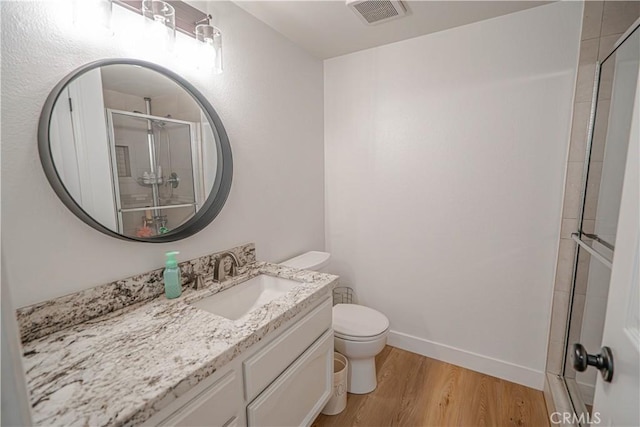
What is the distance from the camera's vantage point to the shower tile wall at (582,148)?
4.67ft

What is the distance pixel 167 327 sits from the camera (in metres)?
1.00

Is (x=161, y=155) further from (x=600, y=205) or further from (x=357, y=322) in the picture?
(x=600, y=205)

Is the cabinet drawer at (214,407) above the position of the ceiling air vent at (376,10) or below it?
below

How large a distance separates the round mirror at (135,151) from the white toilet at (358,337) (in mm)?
818

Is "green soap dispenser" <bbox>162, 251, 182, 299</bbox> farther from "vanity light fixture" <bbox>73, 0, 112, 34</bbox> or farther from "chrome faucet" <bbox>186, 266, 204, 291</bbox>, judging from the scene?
"vanity light fixture" <bbox>73, 0, 112, 34</bbox>

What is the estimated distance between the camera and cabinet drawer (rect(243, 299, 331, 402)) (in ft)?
3.33

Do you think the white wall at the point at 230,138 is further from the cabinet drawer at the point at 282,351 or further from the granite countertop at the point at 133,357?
the cabinet drawer at the point at 282,351

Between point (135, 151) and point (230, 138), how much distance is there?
497 mm

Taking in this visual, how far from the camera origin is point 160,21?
1.16m

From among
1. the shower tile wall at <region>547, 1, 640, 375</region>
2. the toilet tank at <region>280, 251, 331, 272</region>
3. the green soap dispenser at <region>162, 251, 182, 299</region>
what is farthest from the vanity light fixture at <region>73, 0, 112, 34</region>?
the shower tile wall at <region>547, 1, 640, 375</region>

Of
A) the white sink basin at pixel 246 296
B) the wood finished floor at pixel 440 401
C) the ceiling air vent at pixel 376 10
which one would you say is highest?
the ceiling air vent at pixel 376 10

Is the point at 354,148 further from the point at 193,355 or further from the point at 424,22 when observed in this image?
the point at 193,355

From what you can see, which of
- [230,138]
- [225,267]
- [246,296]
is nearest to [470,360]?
[246,296]

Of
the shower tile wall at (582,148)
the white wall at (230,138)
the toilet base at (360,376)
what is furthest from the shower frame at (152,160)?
the shower tile wall at (582,148)
